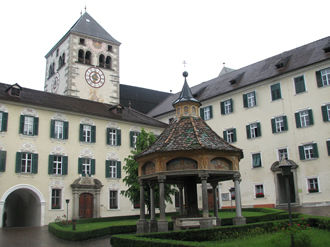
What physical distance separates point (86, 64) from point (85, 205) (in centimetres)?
2110

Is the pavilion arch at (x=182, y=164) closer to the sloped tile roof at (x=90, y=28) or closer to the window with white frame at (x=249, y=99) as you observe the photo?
the window with white frame at (x=249, y=99)

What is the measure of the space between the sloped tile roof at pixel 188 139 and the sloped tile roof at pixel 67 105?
1757 cm

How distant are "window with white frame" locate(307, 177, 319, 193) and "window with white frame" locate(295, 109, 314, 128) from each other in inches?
181

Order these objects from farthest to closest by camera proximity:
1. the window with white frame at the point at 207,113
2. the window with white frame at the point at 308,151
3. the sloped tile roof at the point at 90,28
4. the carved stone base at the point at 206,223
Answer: the sloped tile roof at the point at 90,28, the window with white frame at the point at 207,113, the window with white frame at the point at 308,151, the carved stone base at the point at 206,223

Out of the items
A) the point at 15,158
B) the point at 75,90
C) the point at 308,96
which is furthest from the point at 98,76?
the point at 308,96

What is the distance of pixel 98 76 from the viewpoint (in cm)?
4922

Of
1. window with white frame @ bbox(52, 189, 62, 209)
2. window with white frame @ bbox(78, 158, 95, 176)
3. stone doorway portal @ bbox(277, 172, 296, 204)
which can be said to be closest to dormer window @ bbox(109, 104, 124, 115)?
window with white frame @ bbox(78, 158, 95, 176)

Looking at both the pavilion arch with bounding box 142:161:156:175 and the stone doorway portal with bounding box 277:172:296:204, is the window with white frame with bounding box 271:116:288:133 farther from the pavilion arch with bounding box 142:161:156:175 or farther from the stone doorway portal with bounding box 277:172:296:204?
the pavilion arch with bounding box 142:161:156:175

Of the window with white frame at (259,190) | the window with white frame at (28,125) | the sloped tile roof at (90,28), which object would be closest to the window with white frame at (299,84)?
A: the window with white frame at (259,190)

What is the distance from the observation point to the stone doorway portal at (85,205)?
33.2m

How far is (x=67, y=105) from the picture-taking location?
35125 mm

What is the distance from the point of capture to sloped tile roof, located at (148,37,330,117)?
111 ft

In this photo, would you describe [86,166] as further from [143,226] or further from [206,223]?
[206,223]

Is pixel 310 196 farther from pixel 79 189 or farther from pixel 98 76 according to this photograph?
pixel 98 76
